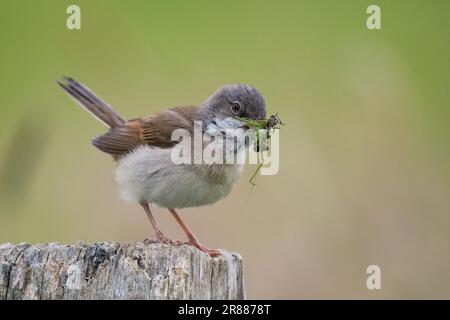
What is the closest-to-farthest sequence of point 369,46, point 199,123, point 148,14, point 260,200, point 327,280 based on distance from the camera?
1. point 199,123
2. point 327,280
3. point 260,200
4. point 369,46
5. point 148,14

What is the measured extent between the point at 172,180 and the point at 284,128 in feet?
8.67

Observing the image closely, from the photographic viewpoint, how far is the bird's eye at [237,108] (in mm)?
6070

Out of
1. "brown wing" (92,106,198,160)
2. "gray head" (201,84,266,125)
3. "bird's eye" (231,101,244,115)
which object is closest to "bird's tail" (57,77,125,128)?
"brown wing" (92,106,198,160)

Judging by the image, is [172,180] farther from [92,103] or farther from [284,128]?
[284,128]

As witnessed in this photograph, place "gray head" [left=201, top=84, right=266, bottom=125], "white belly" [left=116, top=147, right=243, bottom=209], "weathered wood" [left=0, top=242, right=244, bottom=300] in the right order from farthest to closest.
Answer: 1. "gray head" [left=201, top=84, right=266, bottom=125]
2. "white belly" [left=116, top=147, right=243, bottom=209]
3. "weathered wood" [left=0, top=242, right=244, bottom=300]

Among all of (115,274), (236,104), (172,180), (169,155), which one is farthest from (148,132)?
(115,274)

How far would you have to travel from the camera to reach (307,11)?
10.4 m

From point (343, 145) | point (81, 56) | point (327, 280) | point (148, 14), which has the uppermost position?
point (148, 14)

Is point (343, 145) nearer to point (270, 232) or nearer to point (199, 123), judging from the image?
point (270, 232)

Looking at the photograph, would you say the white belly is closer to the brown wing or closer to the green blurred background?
the brown wing

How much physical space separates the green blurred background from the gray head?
1.49 meters

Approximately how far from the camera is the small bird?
5875 mm
